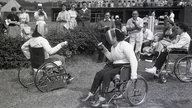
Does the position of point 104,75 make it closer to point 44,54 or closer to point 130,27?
point 44,54

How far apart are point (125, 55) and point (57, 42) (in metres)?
4.30

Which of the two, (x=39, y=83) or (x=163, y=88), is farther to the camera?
(x=163, y=88)

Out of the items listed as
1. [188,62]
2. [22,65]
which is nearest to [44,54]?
[22,65]

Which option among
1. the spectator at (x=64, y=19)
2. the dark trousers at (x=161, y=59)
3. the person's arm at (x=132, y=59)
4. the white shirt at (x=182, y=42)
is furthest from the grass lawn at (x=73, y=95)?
the spectator at (x=64, y=19)

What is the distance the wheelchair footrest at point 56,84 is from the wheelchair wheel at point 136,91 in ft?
5.70

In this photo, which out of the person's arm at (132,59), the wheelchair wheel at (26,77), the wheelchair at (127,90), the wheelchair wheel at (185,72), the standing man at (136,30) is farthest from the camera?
the standing man at (136,30)

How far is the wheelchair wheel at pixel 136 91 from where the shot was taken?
5121mm

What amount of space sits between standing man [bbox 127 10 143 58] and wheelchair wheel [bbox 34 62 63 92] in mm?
3358

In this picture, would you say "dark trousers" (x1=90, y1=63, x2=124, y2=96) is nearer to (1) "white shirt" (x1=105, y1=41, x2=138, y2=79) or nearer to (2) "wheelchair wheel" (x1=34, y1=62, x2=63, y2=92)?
(1) "white shirt" (x1=105, y1=41, x2=138, y2=79)

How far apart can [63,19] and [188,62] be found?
18.2ft

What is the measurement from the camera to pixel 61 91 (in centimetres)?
628

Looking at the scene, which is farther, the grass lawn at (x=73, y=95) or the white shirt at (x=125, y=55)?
the grass lawn at (x=73, y=95)

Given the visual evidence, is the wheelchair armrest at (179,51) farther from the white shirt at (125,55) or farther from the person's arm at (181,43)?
the white shirt at (125,55)

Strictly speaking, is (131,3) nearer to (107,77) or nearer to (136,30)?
(136,30)
